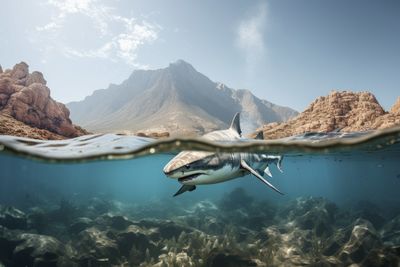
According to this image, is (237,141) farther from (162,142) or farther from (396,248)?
(396,248)

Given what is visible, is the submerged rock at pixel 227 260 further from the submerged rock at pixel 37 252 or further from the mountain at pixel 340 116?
the mountain at pixel 340 116

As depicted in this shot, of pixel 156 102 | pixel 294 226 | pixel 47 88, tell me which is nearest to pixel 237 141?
pixel 294 226

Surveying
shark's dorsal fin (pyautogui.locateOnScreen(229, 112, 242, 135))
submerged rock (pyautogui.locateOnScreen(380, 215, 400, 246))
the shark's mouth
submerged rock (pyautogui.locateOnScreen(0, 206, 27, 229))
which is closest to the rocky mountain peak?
submerged rock (pyautogui.locateOnScreen(380, 215, 400, 246))

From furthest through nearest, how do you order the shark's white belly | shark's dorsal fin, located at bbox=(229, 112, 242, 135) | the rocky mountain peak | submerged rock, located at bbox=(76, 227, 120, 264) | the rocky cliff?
the rocky mountain peak < the rocky cliff < submerged rock, located at bbox=(76, 227, 120, 264) < shark's dorsal fin, located at bbox=(229, 112, 242, 135) < the shark's white belly

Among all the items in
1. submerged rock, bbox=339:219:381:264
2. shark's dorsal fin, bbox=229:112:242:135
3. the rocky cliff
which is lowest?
submerged rock, bbox=339:219:381:264

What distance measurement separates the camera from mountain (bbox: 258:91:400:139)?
2772cm

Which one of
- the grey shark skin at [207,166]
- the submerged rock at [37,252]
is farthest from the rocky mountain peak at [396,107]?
the submerged rock at [37,252]

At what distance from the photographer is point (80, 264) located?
1191 cm

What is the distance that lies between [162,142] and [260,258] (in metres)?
7.29

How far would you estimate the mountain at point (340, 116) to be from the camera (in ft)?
91.0

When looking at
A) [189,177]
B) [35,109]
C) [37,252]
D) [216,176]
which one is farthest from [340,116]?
[35,109]

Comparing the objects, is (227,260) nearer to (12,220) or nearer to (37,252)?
(37,252)

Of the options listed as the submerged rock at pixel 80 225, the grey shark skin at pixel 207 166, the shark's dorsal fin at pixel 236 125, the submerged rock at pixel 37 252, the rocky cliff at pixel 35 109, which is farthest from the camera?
the rocky cliff at pixel 35 109

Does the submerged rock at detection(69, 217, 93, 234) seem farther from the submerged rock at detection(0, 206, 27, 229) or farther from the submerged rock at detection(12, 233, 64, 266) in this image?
the submerged rock at detection(12, 233, 64, 266)
